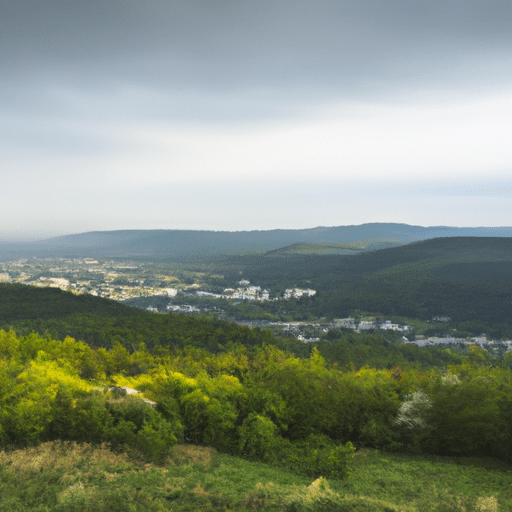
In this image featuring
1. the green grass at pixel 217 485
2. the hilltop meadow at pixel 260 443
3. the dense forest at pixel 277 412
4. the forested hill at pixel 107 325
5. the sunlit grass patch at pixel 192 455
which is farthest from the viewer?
the forested hill at pixel 107 325

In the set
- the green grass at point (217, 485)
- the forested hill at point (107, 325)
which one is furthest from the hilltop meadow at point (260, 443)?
the forested hill at point (107, 325)

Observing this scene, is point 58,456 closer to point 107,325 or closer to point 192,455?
point 192,455

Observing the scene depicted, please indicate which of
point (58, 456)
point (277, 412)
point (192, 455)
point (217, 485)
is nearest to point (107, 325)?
point (277, 412)

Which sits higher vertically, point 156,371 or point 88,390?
point 88,390

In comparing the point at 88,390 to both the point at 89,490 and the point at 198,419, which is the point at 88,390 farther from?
the point at 89,490

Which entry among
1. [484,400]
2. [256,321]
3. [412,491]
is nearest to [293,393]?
[412,491]

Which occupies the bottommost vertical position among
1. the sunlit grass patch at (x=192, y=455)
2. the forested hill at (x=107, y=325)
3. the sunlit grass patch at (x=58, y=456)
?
the forested hill at (x=107, y=325)

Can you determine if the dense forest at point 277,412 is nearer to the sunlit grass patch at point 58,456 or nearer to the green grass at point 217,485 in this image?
the sunlit grass patch at point 58,456

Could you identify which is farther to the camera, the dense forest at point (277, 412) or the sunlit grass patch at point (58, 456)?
the dense forest at point (277, 412)
